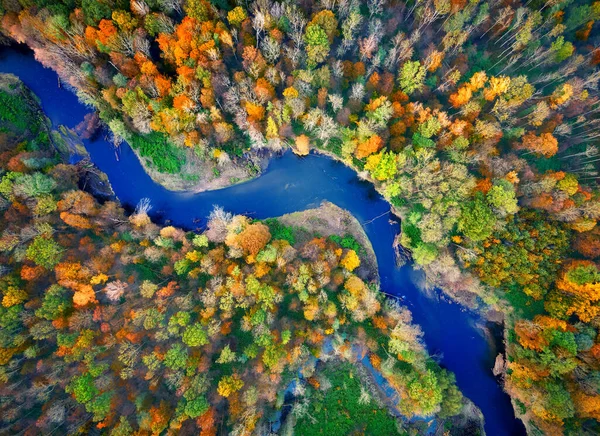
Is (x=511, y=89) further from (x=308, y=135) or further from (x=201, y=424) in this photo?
(x=201, y=424)

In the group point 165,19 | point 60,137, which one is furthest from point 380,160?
point 60,137

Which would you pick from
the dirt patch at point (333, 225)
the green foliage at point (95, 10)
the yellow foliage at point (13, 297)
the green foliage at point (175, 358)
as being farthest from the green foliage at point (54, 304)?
the green foliage at point (95, 10)

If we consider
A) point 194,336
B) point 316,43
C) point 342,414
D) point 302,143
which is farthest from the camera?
point 342,414

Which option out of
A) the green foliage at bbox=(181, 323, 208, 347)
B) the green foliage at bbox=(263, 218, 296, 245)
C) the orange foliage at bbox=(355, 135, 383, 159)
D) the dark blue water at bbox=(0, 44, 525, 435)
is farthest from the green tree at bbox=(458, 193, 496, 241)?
the green foliage at bbox=(181, 323, 208, 347)

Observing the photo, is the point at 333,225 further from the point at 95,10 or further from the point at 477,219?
the point at 95,10

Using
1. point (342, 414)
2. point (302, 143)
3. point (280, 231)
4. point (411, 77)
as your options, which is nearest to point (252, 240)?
point (280, 231)
